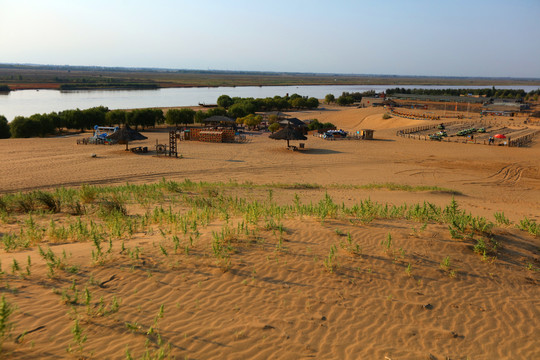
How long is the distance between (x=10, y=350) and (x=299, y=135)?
27252 millimetres

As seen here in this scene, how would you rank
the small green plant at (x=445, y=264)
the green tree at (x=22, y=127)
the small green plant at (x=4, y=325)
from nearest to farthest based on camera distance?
the small green plant at (x=4, y=325), the small green plant at (x=445, y=264), the green tree at (x=22, y=127)

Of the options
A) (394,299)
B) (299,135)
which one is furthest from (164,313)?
(299,135)

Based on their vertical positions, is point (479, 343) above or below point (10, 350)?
below

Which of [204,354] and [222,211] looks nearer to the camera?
[204,354]

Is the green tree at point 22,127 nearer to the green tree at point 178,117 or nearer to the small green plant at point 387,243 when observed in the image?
the green tree at point 178,117

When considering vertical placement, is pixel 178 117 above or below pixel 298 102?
below

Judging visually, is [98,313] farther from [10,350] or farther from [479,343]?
[479,343]

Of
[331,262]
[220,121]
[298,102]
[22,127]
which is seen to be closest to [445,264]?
[331,262]

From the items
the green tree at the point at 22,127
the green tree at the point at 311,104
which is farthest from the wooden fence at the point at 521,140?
the green tree at the point at 22,127

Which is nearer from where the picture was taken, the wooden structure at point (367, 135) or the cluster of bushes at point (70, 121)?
the cluster of bushes at point (70, 121)

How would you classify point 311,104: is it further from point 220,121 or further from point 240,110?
point 220,121

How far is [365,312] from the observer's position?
5.88 m

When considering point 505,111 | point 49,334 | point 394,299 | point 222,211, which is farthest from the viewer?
point 505,111

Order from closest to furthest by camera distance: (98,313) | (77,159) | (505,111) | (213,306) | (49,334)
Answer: (49,334) → (98,313) → (213,306) → (77,159) → (505,111)
